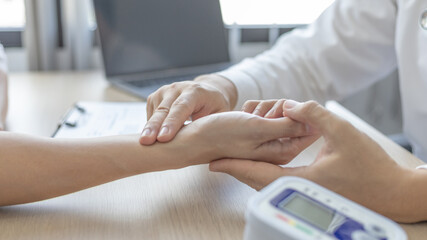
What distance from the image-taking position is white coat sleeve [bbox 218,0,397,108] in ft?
3.58

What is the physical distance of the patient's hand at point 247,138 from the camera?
0.63 m

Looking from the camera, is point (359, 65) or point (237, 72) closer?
point (237, 72)

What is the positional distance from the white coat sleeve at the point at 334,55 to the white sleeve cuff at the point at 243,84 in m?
0.04

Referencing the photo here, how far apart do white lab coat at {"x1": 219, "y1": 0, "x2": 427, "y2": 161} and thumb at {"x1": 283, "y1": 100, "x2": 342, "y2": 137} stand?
1.24ft

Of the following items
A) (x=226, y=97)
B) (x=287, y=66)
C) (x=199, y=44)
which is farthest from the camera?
(x=199, y=44)

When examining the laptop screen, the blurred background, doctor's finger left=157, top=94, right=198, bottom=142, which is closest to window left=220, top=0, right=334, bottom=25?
the blurred background

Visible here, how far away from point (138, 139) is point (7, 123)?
18.4 inches

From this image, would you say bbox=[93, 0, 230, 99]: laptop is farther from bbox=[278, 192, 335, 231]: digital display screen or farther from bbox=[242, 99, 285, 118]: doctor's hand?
bbox=[278, 192, 335, 231]: digital display screen

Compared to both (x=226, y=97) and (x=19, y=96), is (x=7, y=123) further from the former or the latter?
(x=226, y=97)

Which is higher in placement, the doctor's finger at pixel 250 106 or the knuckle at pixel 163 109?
the doctor's finger at pixel 250 106

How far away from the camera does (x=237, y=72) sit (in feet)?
3.35

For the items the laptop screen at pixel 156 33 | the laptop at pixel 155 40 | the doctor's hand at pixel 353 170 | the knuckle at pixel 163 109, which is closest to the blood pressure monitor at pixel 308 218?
the doctor's hand at pixel 353 170

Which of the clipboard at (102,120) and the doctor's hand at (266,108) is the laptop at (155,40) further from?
the doctor's hand at (266,108)

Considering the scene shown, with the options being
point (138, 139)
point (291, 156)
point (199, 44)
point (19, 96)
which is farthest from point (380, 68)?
point (19, 96)
